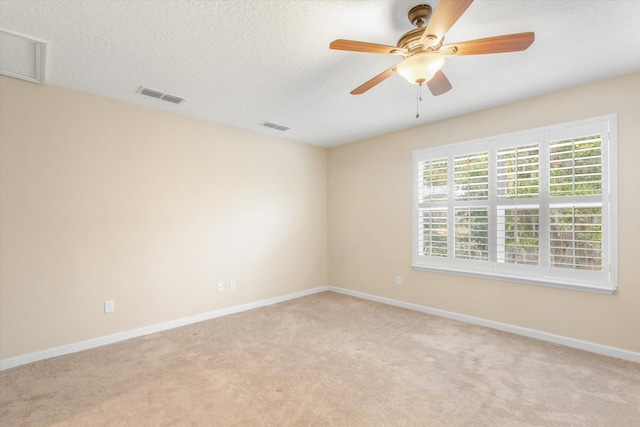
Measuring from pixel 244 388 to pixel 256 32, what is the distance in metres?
2.64

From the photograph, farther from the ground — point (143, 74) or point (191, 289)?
point (143, 74)

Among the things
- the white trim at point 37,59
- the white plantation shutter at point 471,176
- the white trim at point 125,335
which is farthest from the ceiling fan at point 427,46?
the white trim at point 125,335

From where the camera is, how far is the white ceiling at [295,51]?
190 cm

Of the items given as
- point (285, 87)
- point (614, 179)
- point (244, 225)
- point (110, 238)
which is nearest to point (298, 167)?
point (244, 225)

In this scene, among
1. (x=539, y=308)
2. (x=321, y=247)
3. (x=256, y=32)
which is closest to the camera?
(x=256, y=32)

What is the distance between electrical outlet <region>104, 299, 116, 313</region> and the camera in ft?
10.5

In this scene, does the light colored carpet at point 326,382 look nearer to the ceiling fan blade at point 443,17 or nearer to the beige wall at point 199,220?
the beige wall at point 199,220

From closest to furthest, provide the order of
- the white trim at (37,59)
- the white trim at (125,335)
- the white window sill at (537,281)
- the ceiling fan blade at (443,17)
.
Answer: the ceiling fan blade at (443,17)
the white trim at (37,59)
the white trim at (125,335)
the white window sill at (537,281)

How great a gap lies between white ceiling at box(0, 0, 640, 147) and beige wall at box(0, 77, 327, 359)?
38cm

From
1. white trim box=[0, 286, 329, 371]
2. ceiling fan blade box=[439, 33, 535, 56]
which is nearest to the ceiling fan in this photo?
ceiling fan blade box=[439, 33, 535, 56]

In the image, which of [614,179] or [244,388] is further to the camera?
[614,179]

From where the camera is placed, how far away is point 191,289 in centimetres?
385

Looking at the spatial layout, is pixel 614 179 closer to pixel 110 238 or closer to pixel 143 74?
pixel 143 74

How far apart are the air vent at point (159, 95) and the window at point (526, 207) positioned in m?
3.18
